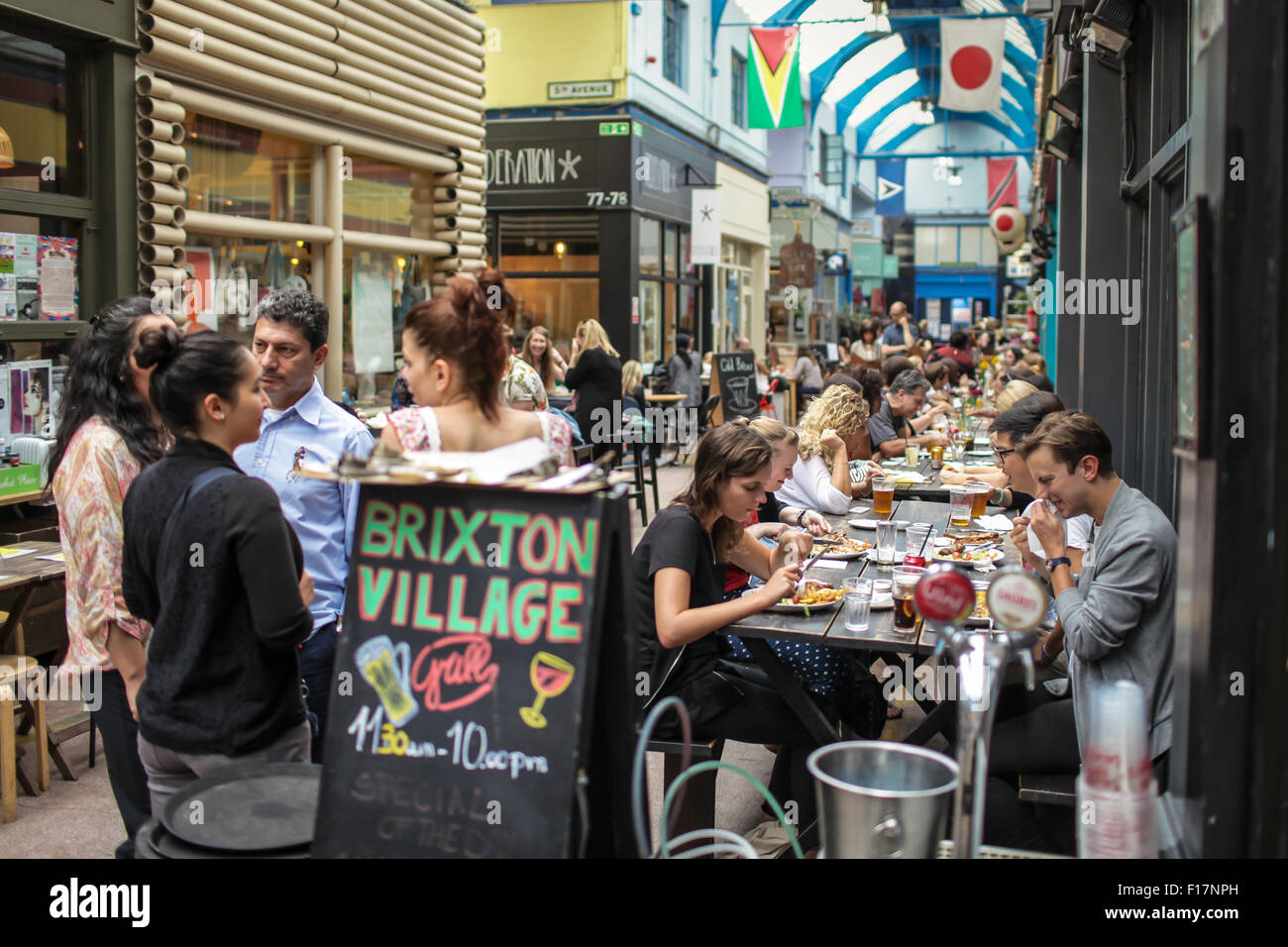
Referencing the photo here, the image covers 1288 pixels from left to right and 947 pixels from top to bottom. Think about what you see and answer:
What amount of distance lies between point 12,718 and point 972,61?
1254 centimetres

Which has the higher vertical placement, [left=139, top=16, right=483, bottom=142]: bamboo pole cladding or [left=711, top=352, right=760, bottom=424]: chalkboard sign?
[left=139, top=16, right=483, bottom=142]: bamboo pole cladding

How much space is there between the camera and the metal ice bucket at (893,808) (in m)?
2.07

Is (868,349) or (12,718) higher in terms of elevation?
(868,349)

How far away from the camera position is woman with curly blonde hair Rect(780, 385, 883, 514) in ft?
21.5

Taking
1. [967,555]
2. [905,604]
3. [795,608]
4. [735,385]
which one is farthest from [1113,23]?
[735,385]

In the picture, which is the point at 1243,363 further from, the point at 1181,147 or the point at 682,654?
the point at 1181,147

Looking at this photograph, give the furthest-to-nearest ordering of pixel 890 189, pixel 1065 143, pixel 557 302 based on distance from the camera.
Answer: pixel 890 189
pixel 557 302
pixel 1065 143

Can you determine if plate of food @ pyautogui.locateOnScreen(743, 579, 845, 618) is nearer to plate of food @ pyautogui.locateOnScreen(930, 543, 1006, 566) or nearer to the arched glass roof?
plate of food @ pyautogui.locateOnScreen(930, 543, 1006, 566)

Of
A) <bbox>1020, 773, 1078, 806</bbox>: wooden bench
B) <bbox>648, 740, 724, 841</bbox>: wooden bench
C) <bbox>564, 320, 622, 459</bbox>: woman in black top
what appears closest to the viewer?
<bbox>1020, 773, 1078, 806</bbox>: wooden bench

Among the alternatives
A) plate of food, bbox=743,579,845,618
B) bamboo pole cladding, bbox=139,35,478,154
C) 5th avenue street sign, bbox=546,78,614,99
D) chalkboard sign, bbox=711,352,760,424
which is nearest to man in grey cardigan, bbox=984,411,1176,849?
plate of food, bbox=743,579,845,618

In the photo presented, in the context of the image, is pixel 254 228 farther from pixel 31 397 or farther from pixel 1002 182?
pixel 1002 182

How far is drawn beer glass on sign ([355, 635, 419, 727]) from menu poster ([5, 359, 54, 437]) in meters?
4.85

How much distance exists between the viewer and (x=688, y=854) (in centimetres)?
223

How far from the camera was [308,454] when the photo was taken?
12.2 feet
